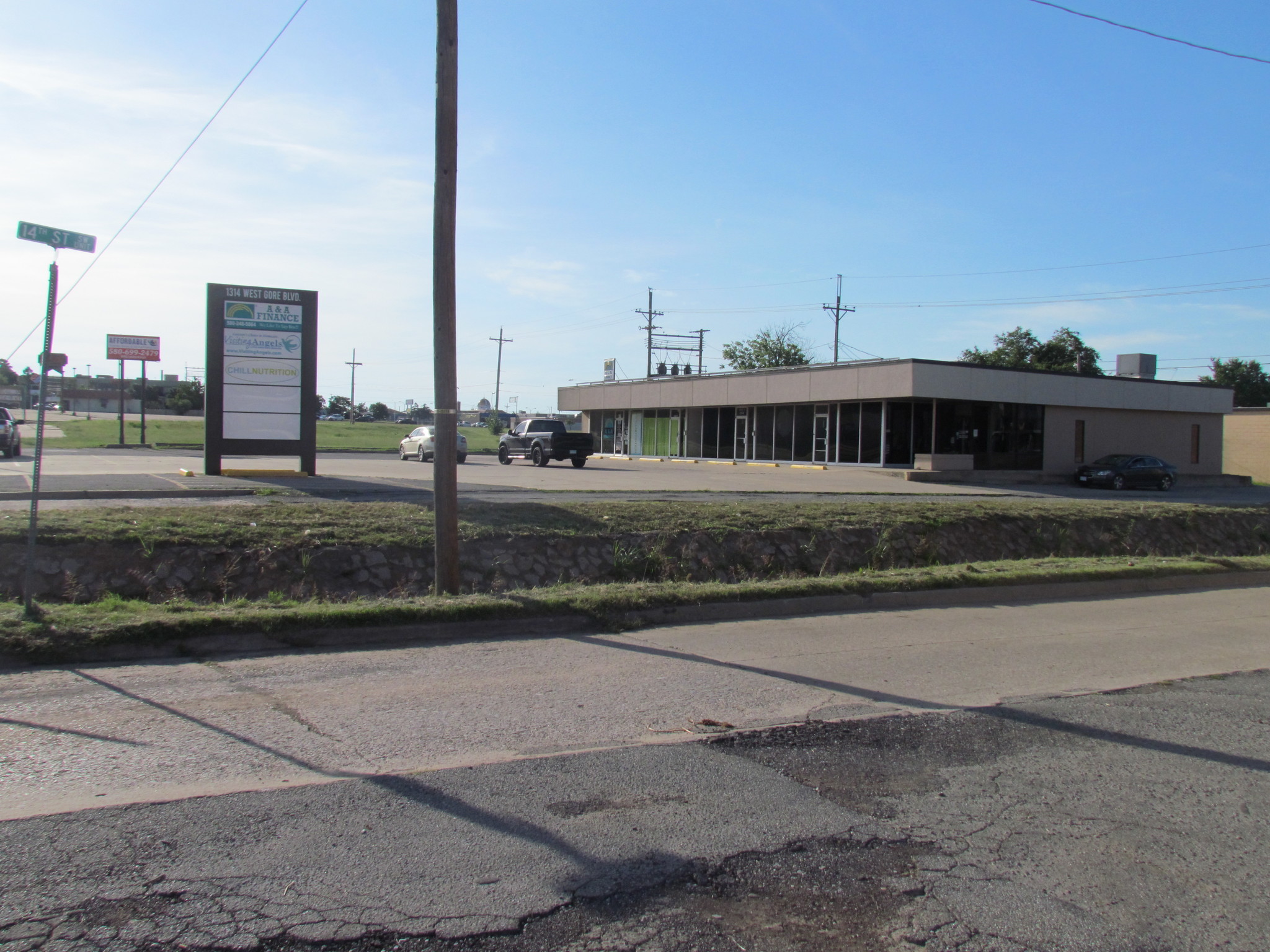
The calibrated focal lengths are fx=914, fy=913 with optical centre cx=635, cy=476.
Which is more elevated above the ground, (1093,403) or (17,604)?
(1093,403)

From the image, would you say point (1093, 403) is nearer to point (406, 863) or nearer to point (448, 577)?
point (448, 577)

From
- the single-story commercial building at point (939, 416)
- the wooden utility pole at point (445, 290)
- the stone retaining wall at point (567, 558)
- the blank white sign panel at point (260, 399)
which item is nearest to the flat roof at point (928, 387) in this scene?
the single-story commercial building at point (939, 416)

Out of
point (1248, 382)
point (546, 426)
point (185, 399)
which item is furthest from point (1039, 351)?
point (185, 399)

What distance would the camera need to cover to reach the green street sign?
7613 millimetres

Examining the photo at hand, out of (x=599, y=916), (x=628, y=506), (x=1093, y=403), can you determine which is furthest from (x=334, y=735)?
(x=1093, y=403)

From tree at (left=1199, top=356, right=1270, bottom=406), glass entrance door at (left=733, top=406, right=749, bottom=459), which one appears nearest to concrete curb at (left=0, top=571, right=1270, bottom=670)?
glass entrance door at (left=733, top=406, right=749, bottom=459)

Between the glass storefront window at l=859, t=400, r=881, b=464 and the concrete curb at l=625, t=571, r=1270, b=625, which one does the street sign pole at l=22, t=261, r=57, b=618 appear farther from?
the glass storefront window at l=859, t=400, r=881, b=464

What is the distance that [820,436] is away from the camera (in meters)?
40.3

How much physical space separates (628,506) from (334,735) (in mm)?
10048

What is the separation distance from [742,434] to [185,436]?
34.9 m

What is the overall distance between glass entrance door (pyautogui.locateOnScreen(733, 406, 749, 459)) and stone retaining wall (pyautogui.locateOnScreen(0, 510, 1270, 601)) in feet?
84.4

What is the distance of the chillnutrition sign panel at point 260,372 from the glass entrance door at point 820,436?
24767mm

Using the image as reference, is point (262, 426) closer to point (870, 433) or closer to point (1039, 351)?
point (870, 433)

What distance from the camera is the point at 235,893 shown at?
3582mm
